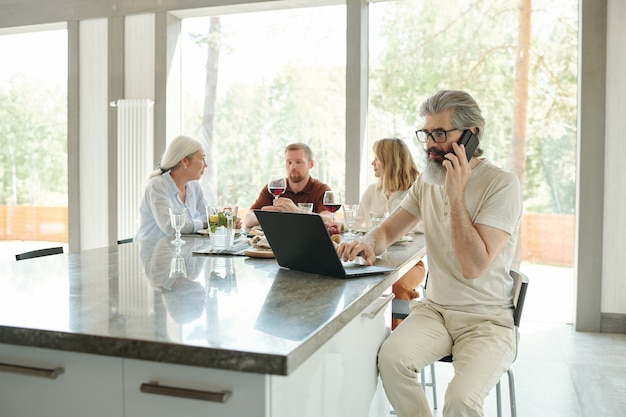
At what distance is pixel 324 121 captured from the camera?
556 centimetres

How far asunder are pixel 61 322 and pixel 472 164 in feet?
5.29

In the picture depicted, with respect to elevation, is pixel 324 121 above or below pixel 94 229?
above

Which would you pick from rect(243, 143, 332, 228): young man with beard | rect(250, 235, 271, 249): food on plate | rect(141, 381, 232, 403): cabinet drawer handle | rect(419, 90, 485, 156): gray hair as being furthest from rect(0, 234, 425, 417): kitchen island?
rect(243, 143, 332, 228): young man with beard

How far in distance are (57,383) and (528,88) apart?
14.5 ft

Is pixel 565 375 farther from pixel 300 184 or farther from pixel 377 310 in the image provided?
pixel 377 310

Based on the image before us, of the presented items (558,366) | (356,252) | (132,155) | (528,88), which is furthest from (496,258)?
(132,155)

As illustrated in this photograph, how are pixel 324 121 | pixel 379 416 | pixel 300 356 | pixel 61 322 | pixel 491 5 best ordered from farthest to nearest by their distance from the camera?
pixel 324 121, pixel 491 5, pixel 379 416, pixel 61 322, pixel 300 356

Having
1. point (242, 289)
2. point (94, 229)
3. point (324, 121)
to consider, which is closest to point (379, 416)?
point (242, 289)

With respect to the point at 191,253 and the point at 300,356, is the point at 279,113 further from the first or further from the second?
the point at 300,356

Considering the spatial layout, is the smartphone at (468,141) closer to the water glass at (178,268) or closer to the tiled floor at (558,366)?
the tiled floor at (558,366)

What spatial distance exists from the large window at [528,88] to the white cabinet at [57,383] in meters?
4.22

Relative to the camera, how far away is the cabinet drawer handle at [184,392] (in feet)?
3.70

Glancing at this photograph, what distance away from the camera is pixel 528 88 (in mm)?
4891

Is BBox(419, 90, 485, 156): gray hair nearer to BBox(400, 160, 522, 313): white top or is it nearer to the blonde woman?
BBox(400, 160, 522, 313): white top
